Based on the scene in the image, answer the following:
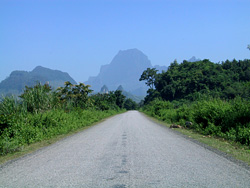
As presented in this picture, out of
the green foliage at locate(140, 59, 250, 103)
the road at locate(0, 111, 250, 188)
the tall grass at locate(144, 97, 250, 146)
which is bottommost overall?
the road at locate(0, 111, 250, 188)

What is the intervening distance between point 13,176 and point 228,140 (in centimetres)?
1013

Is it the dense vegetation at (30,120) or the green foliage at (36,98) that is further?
the green foliage at (36,98)

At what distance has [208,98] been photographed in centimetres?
1977

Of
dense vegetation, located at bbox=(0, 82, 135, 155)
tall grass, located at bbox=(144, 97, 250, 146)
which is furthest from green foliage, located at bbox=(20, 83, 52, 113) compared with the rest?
tall grass, located at bbox=(144, 97, 250, 146)

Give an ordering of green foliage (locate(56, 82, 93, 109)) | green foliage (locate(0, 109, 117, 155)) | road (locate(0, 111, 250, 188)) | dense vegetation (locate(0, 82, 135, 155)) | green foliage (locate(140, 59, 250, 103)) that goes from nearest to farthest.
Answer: road (locate(0, 111, 250, 188)) → green foliage (locate(0, 109, 117, 155)) → dense vegetation (locate(0, 82, 135, 155)) → green foliage (locate(56, 82, 93, 109)) → green foliage (locate(140, 59, 250, 103))

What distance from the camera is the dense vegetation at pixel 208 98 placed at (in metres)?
12.7

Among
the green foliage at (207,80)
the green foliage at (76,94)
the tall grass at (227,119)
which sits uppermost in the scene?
the green foliage at (207,80)

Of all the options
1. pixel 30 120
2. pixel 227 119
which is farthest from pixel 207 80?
pixel 30 120

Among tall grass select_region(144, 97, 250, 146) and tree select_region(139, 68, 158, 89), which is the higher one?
tree select_region(139, 68, 158, 89)

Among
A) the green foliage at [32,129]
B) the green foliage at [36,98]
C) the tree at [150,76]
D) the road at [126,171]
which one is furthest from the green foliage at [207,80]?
the road at [126,171]

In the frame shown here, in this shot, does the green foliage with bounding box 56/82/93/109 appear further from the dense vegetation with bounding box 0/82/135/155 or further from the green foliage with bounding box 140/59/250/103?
the green foliage with bounding box 140/59/250/103

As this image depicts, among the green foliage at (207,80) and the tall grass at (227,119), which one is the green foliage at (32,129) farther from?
the green foliage at (207,80)

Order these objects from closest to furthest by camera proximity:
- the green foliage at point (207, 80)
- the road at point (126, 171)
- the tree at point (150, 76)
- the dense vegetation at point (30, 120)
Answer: the road at point (126, 171) → the dense vegetation at point (30, 120) → the green foliage at point (207, 80) → the tree at point (150, 76)

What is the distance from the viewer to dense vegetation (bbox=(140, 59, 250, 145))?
12.7 metres
